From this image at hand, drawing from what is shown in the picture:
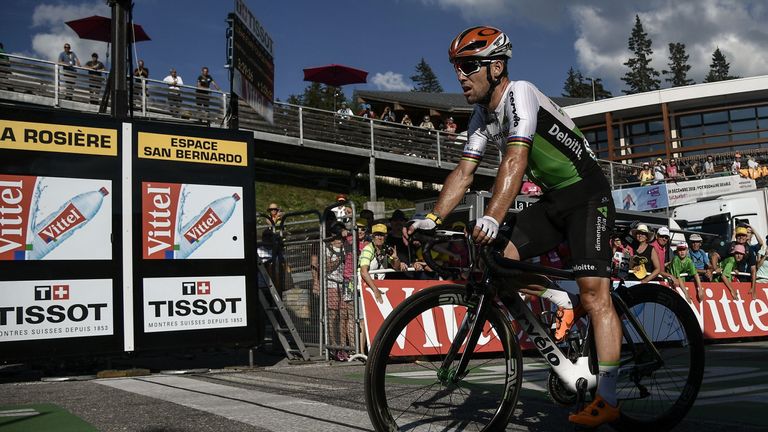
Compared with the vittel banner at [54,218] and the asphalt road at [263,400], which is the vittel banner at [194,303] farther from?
the vittel banner at [54,218]

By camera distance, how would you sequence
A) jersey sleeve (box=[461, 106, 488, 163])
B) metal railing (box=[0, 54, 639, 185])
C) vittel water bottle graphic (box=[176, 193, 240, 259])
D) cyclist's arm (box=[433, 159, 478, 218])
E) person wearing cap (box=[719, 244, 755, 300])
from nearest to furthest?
cyclist's arm (box=[433, 159, 478, 218]) → jersey sleeve (box=[461, 106, 488, 163]) → vittel water bottle graphic (box=[176, 193, 240, 259]) → person wearing cap (box=[719, 244, 755, 300]) → metal railing (box=[0, 54, 639, 185])

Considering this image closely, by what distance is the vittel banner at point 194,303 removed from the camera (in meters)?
9.50

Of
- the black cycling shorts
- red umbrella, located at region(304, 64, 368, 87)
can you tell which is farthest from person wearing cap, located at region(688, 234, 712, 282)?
red umbrella, located at region(304, 64, 368, 87)

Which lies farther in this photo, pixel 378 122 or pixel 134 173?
pixel 378 122

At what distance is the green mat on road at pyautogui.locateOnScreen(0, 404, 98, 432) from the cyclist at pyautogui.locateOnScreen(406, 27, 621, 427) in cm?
283

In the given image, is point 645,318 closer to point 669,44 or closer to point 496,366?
point 496,366

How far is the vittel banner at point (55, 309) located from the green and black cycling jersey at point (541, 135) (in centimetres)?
645

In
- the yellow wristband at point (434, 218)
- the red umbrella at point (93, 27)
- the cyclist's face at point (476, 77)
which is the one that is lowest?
the yellow wristband at point (434, 218)

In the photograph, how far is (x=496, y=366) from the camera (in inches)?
155

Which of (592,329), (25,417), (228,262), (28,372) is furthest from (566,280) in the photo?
(28,372)

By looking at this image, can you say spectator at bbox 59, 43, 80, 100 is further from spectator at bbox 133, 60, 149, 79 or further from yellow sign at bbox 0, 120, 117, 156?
yellow sign at bbox 0, 120, 117, 156

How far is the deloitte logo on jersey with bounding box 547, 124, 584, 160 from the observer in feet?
13.5

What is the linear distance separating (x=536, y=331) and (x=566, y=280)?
1.19 ft

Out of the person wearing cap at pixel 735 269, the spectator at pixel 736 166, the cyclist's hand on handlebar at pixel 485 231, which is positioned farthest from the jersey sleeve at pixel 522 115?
the spectator at pixel 736 166
